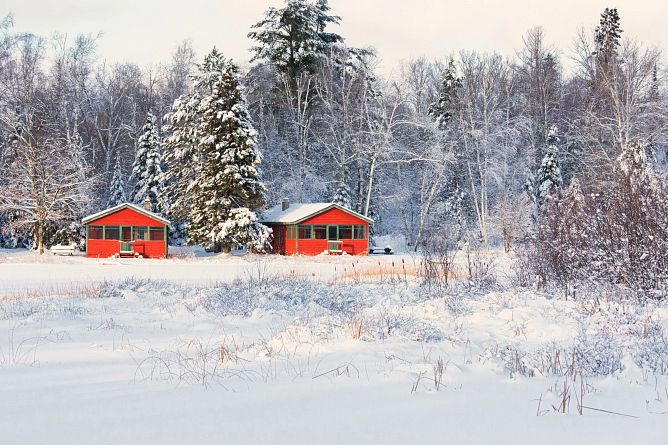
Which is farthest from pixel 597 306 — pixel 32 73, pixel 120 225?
pixel 32 73

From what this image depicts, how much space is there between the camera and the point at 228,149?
34.4 meters

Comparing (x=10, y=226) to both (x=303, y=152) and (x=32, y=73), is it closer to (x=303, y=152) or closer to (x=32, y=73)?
(x=32, y=73)

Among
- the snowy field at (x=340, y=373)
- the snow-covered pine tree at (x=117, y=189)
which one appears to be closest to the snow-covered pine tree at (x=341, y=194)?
the snow-covered pine tree at (x=117, y=189)

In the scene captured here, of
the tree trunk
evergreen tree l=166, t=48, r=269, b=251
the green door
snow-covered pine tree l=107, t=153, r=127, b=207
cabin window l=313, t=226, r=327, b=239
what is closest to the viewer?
evergreen tree l=166, t=48, r=269, b=251

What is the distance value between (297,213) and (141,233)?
32.3 feet

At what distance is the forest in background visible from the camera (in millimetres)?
34969

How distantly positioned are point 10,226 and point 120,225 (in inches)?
273

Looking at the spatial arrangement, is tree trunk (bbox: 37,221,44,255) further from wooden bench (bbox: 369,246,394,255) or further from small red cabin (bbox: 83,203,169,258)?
wooden bench (bbox: 369,246,394,255)

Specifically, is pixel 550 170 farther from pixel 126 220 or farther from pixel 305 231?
pixel 126 220

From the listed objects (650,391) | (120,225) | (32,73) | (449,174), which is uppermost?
(32,73)

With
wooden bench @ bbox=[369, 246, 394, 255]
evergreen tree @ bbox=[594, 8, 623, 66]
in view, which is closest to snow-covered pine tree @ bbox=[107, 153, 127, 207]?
wooden bench @ bbox=[369, 246, 394, 255]

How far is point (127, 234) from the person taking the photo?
3656 centimetres

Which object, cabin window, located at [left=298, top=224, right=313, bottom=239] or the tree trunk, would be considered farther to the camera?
cabin window, located at [left=298, top=224, right=313, bottom=239]

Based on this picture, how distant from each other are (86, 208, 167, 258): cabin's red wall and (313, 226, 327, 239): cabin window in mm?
9448
